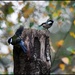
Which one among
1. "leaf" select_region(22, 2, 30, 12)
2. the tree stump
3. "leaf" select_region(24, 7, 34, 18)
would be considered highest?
"leaf" select_region(22, 2, 30, 12)

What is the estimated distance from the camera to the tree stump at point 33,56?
2.09 meters

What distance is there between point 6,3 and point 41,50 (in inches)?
62.5

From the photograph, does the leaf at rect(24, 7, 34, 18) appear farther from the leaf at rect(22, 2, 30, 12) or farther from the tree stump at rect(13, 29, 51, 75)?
the tree stump at rect(13, 29, 51, 75)

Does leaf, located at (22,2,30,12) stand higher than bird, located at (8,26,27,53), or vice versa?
leaf, located at (22,2,30,12)

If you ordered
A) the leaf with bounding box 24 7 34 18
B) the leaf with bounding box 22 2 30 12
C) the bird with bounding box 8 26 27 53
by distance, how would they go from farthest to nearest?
the leaf with bounding box 24 7 34 18 < the leaf with bounding box 22 2 30 12 < the bird with bounding box 8 26 27 53

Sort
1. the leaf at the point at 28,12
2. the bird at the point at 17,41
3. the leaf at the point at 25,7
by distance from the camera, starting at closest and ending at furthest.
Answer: the bird at the point at 17,41, the leaf at the point at 25,7, the leaf at the point at 28,12

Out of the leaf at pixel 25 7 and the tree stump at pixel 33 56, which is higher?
the leaf at pixel 25 7

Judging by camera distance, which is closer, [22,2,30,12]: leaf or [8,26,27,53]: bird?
[8,26,27,53]: bird

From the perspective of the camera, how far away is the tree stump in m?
2.09

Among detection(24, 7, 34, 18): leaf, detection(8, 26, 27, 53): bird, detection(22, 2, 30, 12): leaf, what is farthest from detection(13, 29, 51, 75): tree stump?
detection(24, 7, 34, 18): leaf

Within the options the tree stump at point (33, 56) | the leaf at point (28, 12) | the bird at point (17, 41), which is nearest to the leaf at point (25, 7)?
A: the leaf at point (28, 12)

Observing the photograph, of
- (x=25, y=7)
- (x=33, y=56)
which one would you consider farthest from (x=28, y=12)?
(x=33, y=56)

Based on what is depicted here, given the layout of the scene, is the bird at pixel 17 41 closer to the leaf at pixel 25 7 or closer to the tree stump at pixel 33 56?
the tree stump at pixel 33 56

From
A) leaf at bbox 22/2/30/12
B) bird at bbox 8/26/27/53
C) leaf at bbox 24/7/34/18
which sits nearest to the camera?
bird at bbox 8/26/27/53
